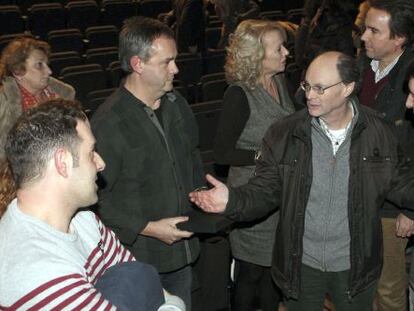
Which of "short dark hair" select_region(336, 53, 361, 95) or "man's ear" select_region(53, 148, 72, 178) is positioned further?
"short dark hair" select_region(336, 53, 361, 95)

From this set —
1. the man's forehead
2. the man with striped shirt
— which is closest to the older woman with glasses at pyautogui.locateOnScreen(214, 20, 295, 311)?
the man's forehead

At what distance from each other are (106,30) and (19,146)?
6.34 metres

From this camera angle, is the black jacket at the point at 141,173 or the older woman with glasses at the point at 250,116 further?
the older woman with glasses at the point at 250,116

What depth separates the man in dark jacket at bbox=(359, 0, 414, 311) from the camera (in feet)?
10.3

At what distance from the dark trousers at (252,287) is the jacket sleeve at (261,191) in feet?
2.01

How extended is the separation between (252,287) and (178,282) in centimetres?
56

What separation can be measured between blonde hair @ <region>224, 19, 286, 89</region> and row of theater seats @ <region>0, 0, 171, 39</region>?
5404 millimetres

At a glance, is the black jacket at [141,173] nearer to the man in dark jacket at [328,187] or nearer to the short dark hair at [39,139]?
the man in dark jacket at [328,187]

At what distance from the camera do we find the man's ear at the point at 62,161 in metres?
1.67

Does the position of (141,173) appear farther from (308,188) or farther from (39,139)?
(39,139)

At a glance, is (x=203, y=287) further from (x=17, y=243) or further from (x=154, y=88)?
(x=17, y=243)

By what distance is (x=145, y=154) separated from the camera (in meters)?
2.68

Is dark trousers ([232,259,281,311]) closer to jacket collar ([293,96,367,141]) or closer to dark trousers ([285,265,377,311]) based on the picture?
dark trousers ([285,265,377,311])

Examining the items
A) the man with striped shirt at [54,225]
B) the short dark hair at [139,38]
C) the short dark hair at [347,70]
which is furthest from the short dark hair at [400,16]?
the man with striped shirt at [54,225]
